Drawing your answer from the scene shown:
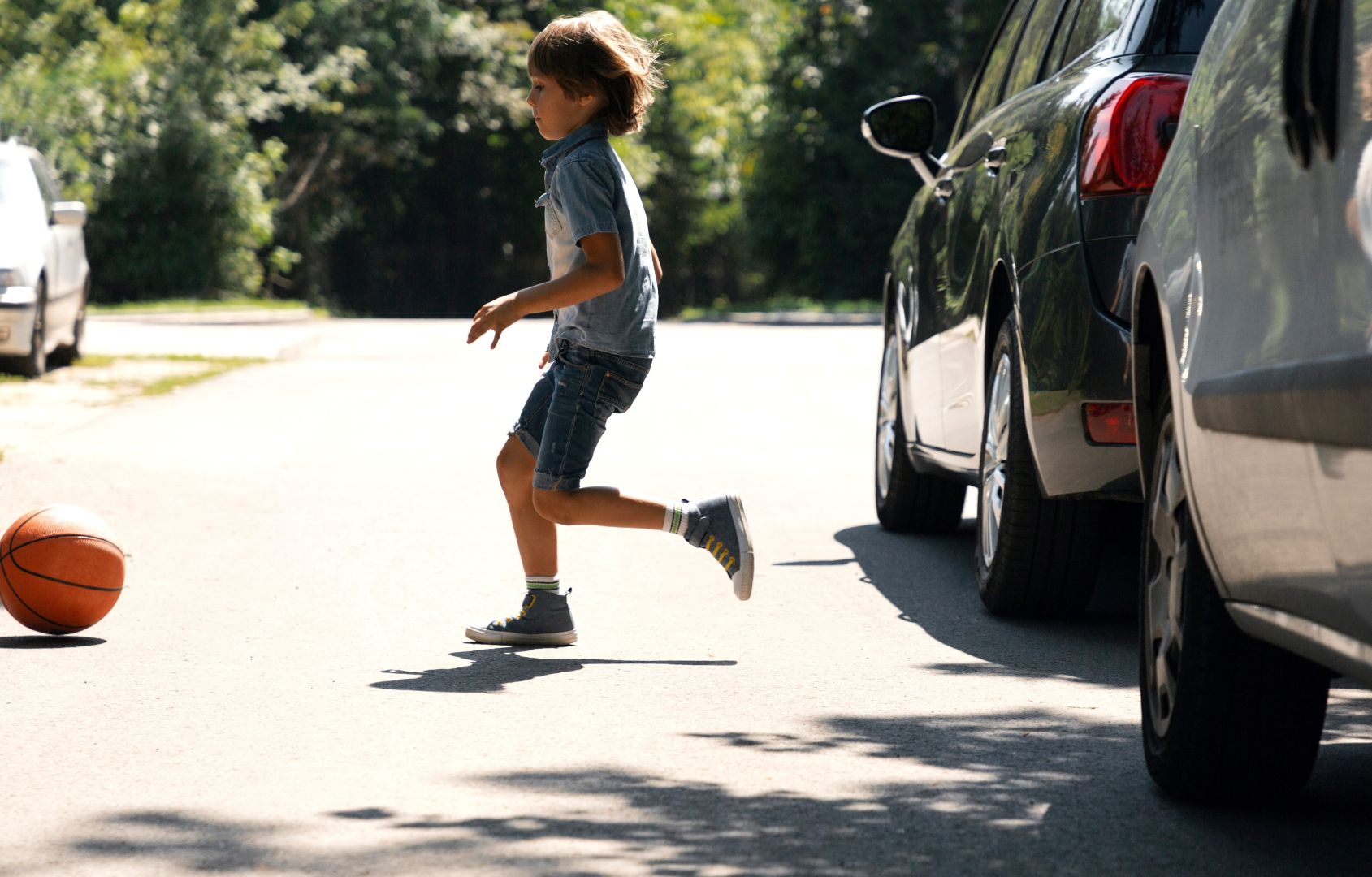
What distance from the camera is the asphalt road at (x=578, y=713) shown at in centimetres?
373

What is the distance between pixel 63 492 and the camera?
9.08 meters

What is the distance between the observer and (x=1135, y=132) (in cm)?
530

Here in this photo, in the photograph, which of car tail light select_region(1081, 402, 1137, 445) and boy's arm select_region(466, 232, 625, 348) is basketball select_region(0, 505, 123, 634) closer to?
boy's arm select_region(466, 232, 625, 348)

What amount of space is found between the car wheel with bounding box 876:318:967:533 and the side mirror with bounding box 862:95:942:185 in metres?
0.83

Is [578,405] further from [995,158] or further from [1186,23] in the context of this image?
[1186,23]

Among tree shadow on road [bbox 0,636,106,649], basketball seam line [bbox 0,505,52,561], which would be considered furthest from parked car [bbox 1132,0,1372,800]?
basketball seam line [bbox 0,505,52,561]

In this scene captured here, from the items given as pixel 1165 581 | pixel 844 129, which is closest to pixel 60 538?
pixel 1165 581

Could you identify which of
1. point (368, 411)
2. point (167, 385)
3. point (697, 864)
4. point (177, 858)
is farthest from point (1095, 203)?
point (167, 385)

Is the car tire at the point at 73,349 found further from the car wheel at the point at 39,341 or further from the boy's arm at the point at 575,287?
the boy's arm at the point at 575,287

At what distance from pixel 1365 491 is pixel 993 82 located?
4.98 meters

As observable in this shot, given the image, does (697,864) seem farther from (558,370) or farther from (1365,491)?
(558,370)

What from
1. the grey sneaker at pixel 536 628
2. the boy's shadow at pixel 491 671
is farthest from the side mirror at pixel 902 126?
the boy's shadow at pixel 491 671

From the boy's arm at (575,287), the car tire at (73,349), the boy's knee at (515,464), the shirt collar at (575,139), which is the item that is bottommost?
the car tire at (73,349)

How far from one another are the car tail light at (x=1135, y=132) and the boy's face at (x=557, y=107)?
140cm
